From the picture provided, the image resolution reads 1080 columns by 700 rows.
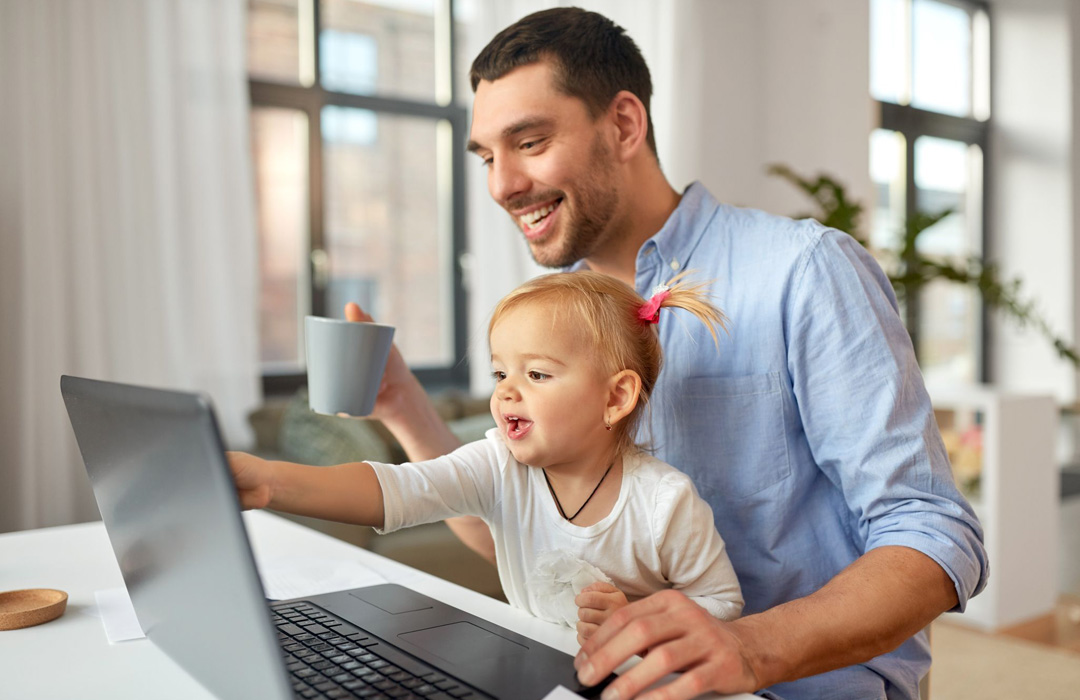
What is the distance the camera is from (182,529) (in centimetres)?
66

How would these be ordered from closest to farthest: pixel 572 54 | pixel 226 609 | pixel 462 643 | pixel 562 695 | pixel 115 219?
pixel 226 609 → pixel 562 695 → pixel 462 643 → pixel 572 54 → pixel 115 219

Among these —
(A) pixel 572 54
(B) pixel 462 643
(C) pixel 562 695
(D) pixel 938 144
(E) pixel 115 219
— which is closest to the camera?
(C) pixel 562 695

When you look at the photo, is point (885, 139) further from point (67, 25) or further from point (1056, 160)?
point (67, 25)

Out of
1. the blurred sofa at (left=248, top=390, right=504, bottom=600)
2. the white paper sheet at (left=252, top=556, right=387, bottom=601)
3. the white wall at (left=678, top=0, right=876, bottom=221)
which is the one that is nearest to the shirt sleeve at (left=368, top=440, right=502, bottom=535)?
the white paper sheet at (left=252, top=556, right=387, bottom=601)

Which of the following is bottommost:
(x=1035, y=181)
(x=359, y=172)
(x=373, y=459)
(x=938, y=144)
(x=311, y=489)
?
(x=373, y=459)

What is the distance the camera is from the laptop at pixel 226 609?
0.60 meters

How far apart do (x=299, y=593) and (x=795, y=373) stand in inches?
25.3

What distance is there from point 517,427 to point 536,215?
39cm

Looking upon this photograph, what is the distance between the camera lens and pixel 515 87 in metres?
1.31

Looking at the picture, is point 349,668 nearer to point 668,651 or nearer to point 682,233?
point 668,651

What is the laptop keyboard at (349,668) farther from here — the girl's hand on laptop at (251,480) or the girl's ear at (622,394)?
the girl's ear at (622,394)

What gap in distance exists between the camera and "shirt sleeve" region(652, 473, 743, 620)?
104 centimetres

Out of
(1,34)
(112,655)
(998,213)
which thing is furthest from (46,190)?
(998,213)

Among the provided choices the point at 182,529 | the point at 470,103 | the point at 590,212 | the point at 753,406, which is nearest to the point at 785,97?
the point at 470,103
